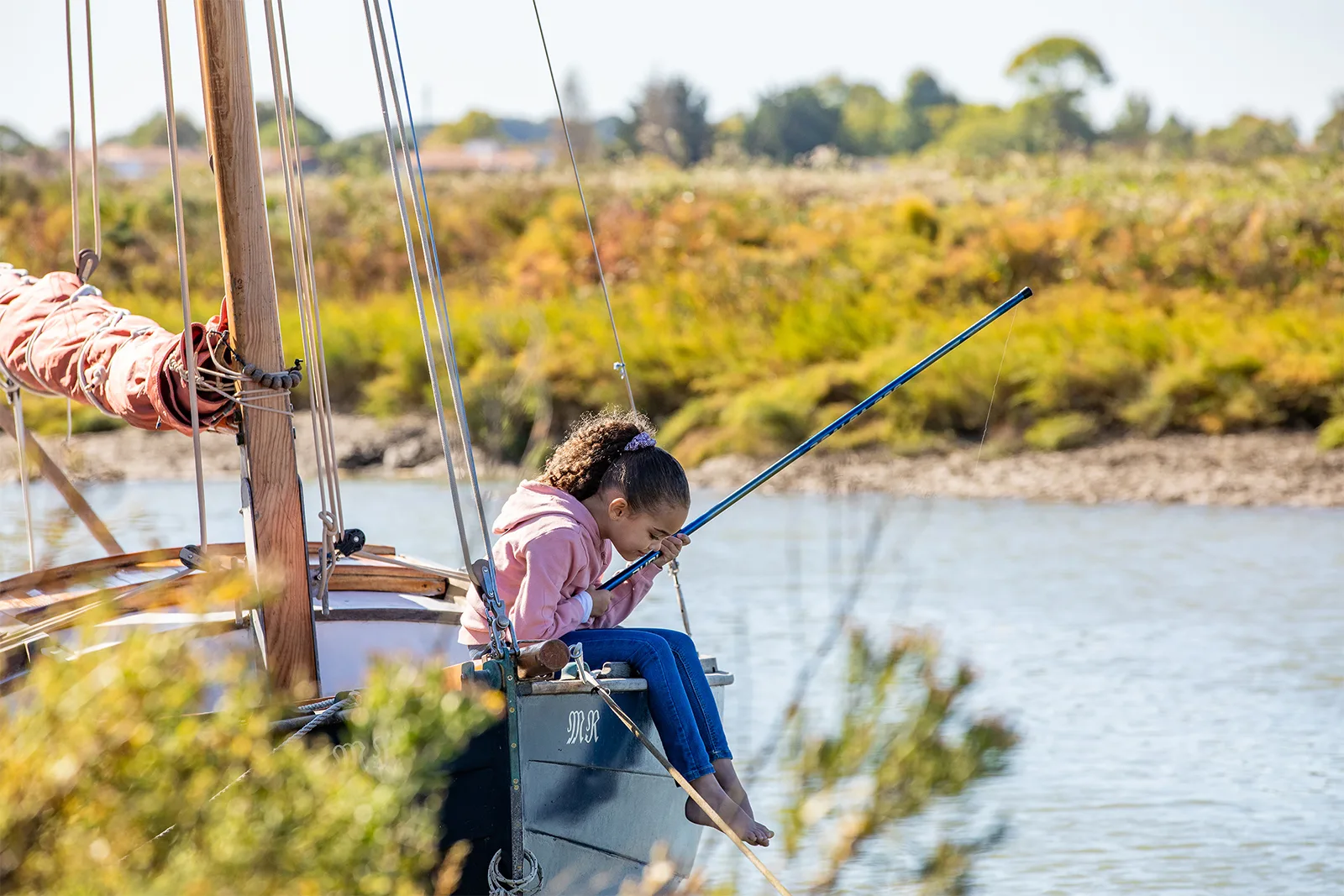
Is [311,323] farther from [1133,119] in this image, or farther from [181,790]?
[1133,119]

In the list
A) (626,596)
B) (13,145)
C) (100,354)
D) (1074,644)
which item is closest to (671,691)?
(626,596)

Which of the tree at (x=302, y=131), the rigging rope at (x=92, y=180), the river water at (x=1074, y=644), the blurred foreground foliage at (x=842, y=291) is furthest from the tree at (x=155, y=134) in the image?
the rigging rope at (x=92, y=180)

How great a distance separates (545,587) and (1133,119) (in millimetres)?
47590

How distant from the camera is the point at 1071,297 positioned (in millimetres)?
15789

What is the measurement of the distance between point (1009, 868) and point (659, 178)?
1910 centimetres

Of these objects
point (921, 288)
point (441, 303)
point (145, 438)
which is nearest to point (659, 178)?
point (921, 288)

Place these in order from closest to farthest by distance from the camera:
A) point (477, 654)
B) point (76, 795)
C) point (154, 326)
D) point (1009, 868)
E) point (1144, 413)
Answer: point (76, 795), point (477, 654), point (154, 326), point (1009, 868), point (1144, 413)

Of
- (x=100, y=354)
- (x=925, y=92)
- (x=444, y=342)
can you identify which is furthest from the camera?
(x=925, y=92)

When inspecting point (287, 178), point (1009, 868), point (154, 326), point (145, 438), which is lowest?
point (1009, 868)

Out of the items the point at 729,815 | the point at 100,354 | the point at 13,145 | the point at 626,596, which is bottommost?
the point at 729,815

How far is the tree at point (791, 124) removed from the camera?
4172 cm

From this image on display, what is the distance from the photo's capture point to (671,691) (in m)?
3.31

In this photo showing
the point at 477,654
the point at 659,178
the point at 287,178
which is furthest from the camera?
the point at 659,178

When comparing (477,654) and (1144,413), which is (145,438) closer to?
(1144,413)
